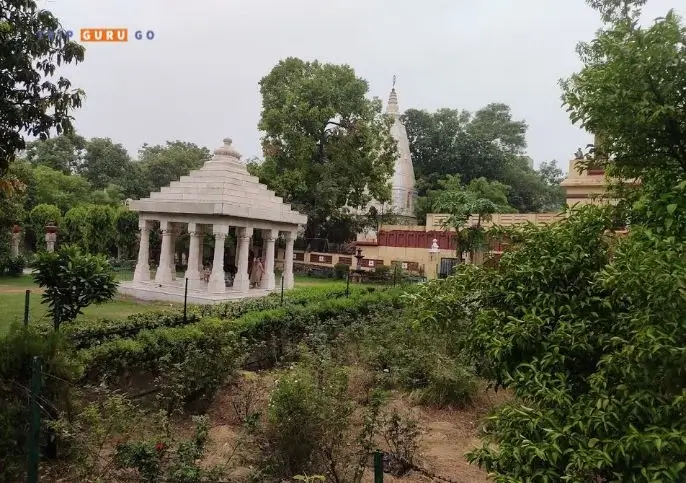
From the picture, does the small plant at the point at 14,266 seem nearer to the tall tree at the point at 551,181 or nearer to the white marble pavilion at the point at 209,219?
the white marble pavilion at the point at 209,219

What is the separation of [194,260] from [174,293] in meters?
1.23

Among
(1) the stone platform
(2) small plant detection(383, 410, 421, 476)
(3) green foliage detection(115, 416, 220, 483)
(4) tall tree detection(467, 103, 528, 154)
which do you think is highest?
(4) tall tree detection(467, 103, 528, 154)

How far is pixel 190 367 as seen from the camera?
6941mm

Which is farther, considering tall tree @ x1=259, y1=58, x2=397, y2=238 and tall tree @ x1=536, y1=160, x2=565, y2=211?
tall tree @ x1=536, y1=160, x2=565, y2=211

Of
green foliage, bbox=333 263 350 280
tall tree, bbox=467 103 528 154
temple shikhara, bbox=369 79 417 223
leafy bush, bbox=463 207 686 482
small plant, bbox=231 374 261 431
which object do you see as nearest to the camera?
leafy bush, bbox=463 207 686 482

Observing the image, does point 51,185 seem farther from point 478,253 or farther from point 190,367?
point 190,367

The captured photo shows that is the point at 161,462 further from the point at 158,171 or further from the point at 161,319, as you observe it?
the point at 158,171

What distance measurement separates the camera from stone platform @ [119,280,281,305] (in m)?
16.3

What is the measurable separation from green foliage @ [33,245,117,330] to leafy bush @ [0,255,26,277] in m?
14.7

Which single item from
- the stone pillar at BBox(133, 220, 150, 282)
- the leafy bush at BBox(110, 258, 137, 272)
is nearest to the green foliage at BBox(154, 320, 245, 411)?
the stone pillar at BBox(133, 220, 150, 282)

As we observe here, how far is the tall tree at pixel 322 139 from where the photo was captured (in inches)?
1139

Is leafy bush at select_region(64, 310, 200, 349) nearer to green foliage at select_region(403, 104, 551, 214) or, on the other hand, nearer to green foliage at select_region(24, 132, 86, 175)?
green foliage at select_region(403, 104, 551, 214)

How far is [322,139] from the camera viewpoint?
100ft

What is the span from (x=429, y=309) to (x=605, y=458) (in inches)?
59.6
